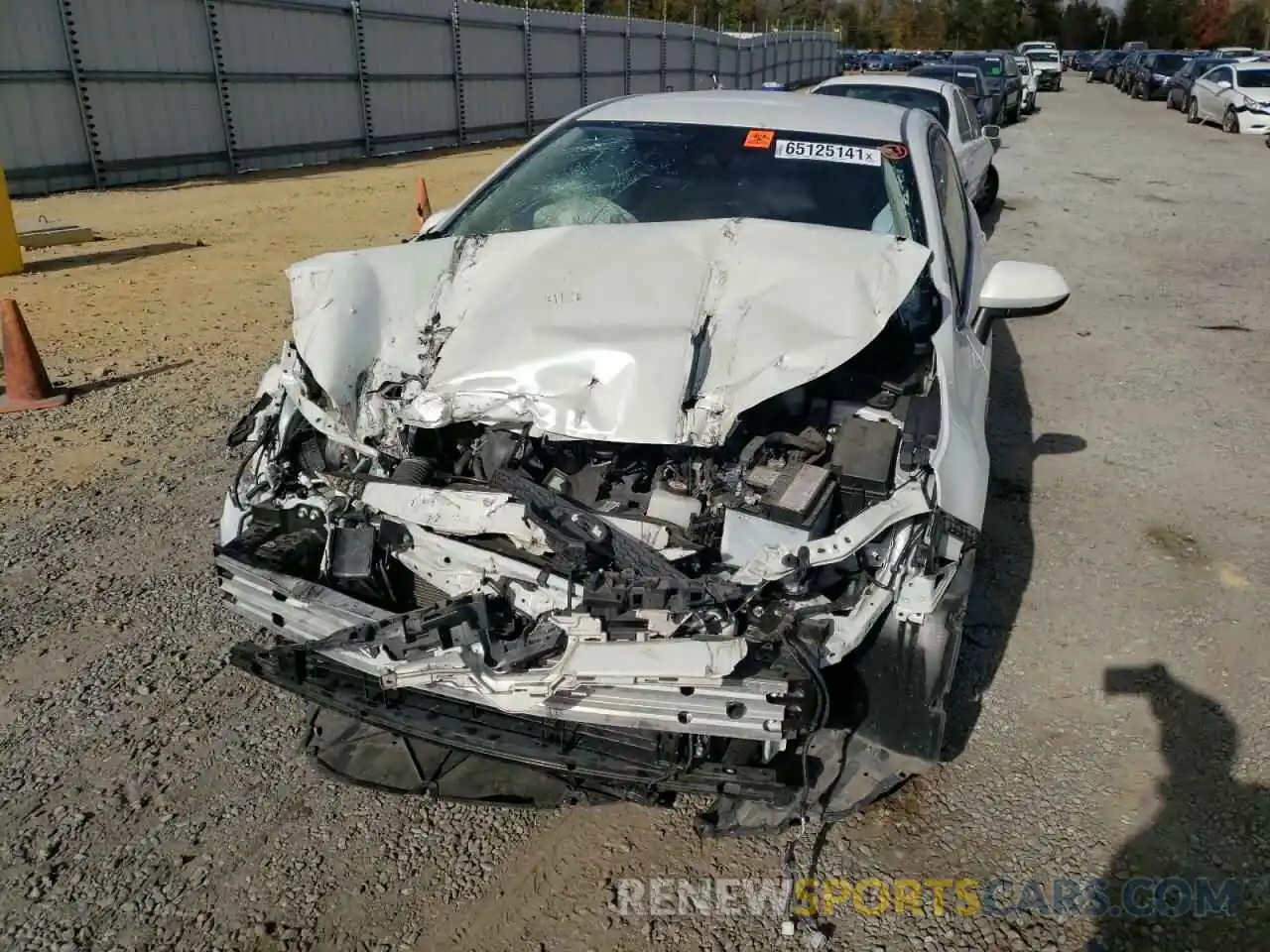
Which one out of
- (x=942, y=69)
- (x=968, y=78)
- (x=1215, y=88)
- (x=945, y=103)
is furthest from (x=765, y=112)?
(x=1215, y=88)

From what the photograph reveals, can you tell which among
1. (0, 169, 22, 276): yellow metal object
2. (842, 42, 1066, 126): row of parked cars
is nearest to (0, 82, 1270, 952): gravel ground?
(0, 169, 22, 276): yellow metal object

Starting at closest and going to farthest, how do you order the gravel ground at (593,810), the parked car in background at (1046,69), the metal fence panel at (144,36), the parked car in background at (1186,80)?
the gravel ground at (593,810) < the metal fence panel at (144,36) < the parked car in background at (1186,80) < the parked car in background at (1046,69)

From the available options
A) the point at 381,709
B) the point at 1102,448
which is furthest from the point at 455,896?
the point at 1102,448

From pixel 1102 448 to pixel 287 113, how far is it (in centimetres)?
1575

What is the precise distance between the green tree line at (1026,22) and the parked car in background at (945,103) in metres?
54.8

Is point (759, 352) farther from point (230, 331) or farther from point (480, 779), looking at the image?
point (230, 331)

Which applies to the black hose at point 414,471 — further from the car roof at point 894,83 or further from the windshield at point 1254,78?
the windshield at point 1254,78

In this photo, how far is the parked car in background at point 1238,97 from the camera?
2131cm

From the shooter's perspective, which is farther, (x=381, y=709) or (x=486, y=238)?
(x=486, y=238)

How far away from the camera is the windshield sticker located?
384cm

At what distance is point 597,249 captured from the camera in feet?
10.5

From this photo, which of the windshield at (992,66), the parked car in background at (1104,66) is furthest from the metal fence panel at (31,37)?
the parked car in background at (1104,66)

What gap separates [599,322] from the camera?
2957 mm

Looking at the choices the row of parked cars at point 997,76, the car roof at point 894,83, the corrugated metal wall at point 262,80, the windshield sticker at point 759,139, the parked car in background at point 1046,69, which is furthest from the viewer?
the parked car in background at point 1046,69
